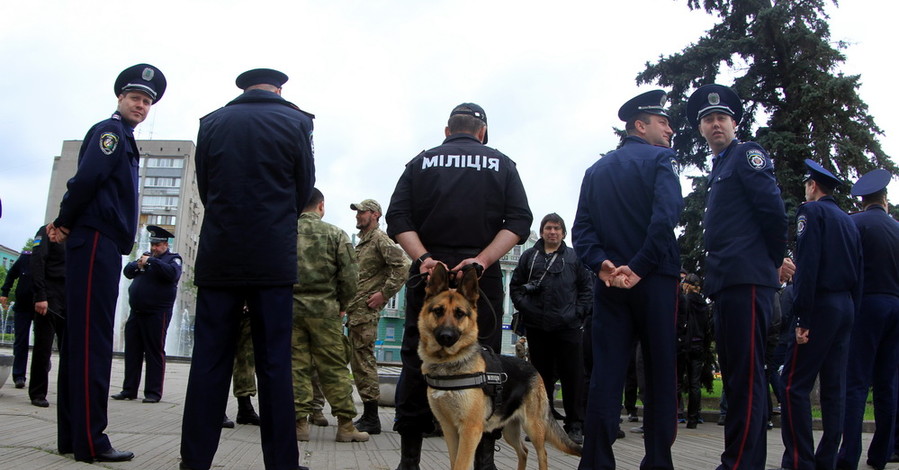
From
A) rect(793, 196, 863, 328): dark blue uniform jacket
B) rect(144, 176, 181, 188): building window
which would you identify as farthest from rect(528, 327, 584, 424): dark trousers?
rect(144, 176, 181, 188): building window

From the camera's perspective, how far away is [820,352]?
5.02 meters

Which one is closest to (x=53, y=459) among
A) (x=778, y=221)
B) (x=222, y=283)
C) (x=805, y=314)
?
(x=222, y=283)

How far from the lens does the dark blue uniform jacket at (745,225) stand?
4.28 m

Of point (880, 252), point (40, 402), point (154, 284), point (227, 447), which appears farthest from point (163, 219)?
point (880, 252)

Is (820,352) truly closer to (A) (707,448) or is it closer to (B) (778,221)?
(B) (778,221)

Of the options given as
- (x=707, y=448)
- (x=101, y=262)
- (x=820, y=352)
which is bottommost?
(x=707, y=448)

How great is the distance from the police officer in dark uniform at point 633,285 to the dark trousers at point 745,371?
0.41m

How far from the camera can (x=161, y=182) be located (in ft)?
368

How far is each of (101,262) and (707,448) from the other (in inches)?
242

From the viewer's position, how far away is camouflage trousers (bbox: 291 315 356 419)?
6.27m

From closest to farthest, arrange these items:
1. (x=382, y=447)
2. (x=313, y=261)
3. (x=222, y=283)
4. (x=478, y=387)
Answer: (x=222, y=283), (x=478, y=387), (x=382, y=447), (x=313, y=261)

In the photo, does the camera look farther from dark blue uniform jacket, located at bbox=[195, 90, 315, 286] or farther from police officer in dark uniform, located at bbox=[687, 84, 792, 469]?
dark blue uniform jacket, located at bbox=[195, 90, 315, 286]

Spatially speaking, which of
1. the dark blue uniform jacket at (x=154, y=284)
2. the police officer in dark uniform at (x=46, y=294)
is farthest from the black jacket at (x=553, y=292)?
the police officer in dark uniform at (x=46, y=294)

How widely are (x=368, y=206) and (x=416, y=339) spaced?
3.74m
